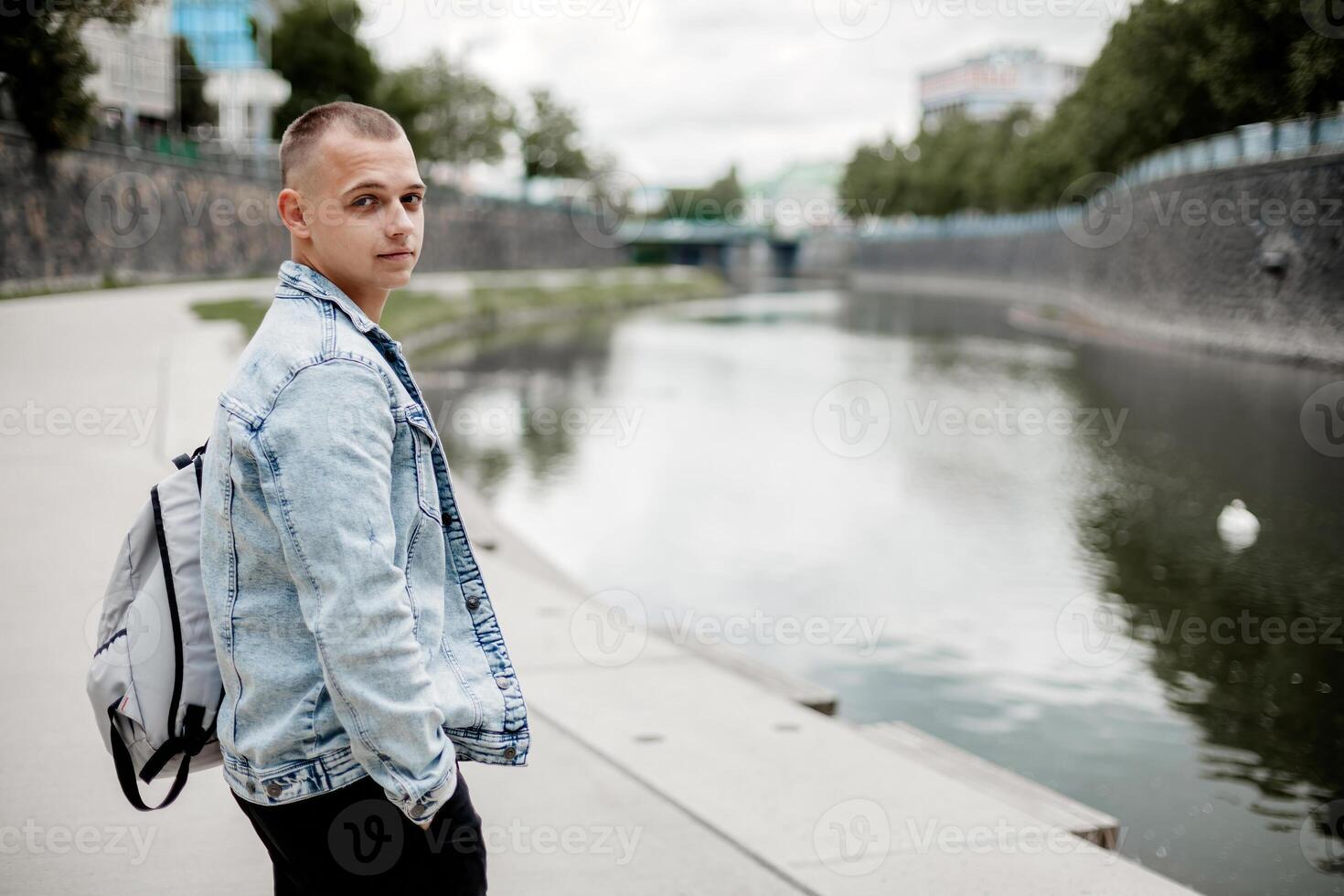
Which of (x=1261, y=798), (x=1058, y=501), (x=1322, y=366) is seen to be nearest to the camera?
(x=1261, y=798)

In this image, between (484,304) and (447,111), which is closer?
(484,304)

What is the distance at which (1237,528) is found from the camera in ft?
36.6

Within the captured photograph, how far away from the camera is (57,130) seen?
21547 mm

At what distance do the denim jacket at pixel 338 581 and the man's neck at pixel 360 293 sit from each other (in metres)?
0.05

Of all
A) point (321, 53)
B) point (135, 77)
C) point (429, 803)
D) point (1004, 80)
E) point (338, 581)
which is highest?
point (1004, 80)

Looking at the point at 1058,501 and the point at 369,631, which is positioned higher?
the point at 369,631

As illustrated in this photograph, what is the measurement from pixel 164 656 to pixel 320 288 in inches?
28.5

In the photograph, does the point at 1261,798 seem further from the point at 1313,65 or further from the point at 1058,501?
the point at 1313,65

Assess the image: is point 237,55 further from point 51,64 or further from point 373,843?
point 373,843

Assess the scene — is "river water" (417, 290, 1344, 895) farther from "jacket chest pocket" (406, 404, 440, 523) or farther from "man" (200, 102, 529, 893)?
"jacket chest pocket" (406, 404, 440, 523)

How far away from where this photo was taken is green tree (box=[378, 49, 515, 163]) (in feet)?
176

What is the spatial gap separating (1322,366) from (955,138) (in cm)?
7085

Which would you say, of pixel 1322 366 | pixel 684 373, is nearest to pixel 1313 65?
pixel 1322 366

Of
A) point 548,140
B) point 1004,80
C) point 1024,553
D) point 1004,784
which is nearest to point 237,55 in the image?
point 548,140
